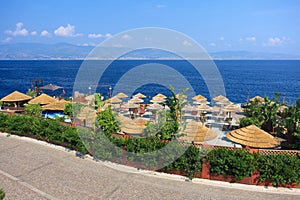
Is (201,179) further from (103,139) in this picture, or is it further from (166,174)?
(103,139)

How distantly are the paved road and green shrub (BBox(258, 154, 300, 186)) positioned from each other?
1.47 ft

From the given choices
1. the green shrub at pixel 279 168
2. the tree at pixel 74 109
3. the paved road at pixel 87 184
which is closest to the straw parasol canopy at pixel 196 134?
the paved road at pixel 87 184

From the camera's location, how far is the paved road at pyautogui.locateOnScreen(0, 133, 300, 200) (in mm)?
8711

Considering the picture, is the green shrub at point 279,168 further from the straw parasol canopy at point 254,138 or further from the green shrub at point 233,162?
the straw parasol canopy at point 254,138

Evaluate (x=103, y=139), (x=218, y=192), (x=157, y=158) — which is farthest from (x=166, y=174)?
(x=103, y=139)

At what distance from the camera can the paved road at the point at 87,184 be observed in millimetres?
8711

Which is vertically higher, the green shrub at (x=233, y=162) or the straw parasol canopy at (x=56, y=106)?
the straw parasol canopy at (x=56, y=106)

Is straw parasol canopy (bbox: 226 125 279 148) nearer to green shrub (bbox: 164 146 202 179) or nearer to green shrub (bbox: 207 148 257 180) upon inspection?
green shrub (bbox: 207 148 257 180)

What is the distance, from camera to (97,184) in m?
9.43

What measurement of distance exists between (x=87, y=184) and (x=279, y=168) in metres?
6.48

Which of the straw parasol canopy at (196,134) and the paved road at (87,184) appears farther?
the straw parasol canopy at (196,134)

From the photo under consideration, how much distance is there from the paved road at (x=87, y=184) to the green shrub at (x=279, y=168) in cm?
45

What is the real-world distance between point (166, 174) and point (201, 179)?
1307mm

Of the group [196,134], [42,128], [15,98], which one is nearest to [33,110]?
[42,128]
